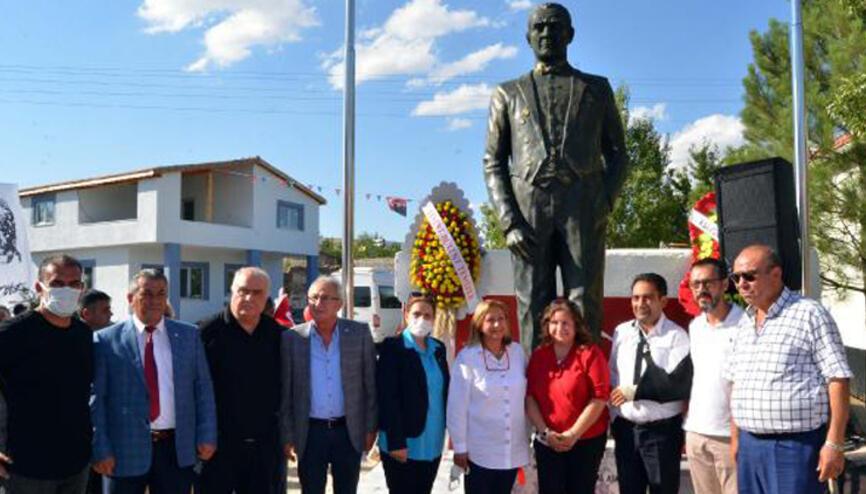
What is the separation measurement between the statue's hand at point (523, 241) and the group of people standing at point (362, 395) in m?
0.72

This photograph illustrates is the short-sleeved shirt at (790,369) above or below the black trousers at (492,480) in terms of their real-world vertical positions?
above

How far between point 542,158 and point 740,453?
6.61 feet

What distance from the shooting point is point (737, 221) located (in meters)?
5.86

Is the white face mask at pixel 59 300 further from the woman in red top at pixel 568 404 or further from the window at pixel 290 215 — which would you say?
the window at pixel 290 215

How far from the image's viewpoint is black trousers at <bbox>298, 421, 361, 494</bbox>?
12.3 feet

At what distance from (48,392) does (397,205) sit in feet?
56.8

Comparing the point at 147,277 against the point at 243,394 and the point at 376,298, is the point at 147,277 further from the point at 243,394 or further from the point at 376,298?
the point at 376,298

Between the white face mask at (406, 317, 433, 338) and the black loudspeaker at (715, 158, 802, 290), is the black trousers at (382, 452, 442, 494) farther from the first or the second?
the black loudspeaker at (715, 158, 802, 290)

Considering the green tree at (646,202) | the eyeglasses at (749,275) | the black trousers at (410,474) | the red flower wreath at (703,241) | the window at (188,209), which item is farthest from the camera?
the window at (188,209)

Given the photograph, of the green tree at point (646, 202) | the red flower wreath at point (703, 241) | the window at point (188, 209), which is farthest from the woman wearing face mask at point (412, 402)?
the window at point (188, 209)

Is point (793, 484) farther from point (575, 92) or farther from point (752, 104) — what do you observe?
point (752, 104)

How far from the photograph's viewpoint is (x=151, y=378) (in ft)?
11.5

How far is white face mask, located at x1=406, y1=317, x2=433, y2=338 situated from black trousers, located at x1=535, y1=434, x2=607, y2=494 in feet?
2.62

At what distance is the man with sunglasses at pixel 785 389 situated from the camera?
9.83ft
